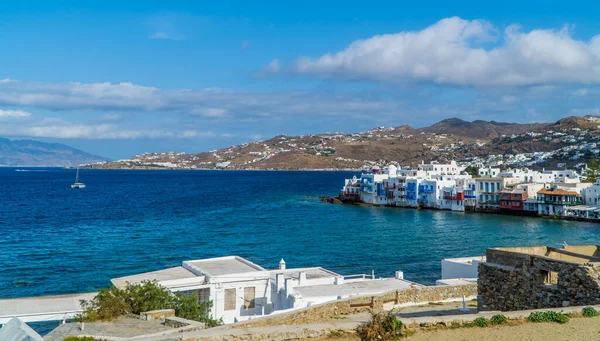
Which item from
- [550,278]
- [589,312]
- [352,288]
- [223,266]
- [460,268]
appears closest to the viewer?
[589,312]

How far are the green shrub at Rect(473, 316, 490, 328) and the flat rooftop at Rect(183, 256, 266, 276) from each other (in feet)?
42.3

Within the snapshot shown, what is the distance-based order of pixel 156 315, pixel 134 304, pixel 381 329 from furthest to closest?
pixel 134 304 < pixel 156 315 < pixel 381 329

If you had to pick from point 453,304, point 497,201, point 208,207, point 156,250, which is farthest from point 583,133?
point 453,304

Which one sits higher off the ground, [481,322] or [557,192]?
[557,192]

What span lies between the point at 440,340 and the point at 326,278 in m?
12.2

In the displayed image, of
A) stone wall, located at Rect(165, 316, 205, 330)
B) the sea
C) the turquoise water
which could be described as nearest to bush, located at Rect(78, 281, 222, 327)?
stone wall, located at Rect(165, 316, 205, 330)

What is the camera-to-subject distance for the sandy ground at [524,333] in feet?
27.7

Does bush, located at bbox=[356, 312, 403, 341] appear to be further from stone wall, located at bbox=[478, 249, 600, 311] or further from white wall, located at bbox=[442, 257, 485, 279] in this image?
white wall, located at bbox=[442, 257, 485, 279]

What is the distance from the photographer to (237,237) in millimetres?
47062

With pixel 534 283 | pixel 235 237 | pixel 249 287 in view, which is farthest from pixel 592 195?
pixel 534 283

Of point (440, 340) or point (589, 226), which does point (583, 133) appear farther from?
point (440, 340)

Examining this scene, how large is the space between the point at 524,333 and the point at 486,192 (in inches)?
2884

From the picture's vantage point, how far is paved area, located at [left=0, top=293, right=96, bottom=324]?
17031 mm

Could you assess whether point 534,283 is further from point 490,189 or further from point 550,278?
point 490,189
